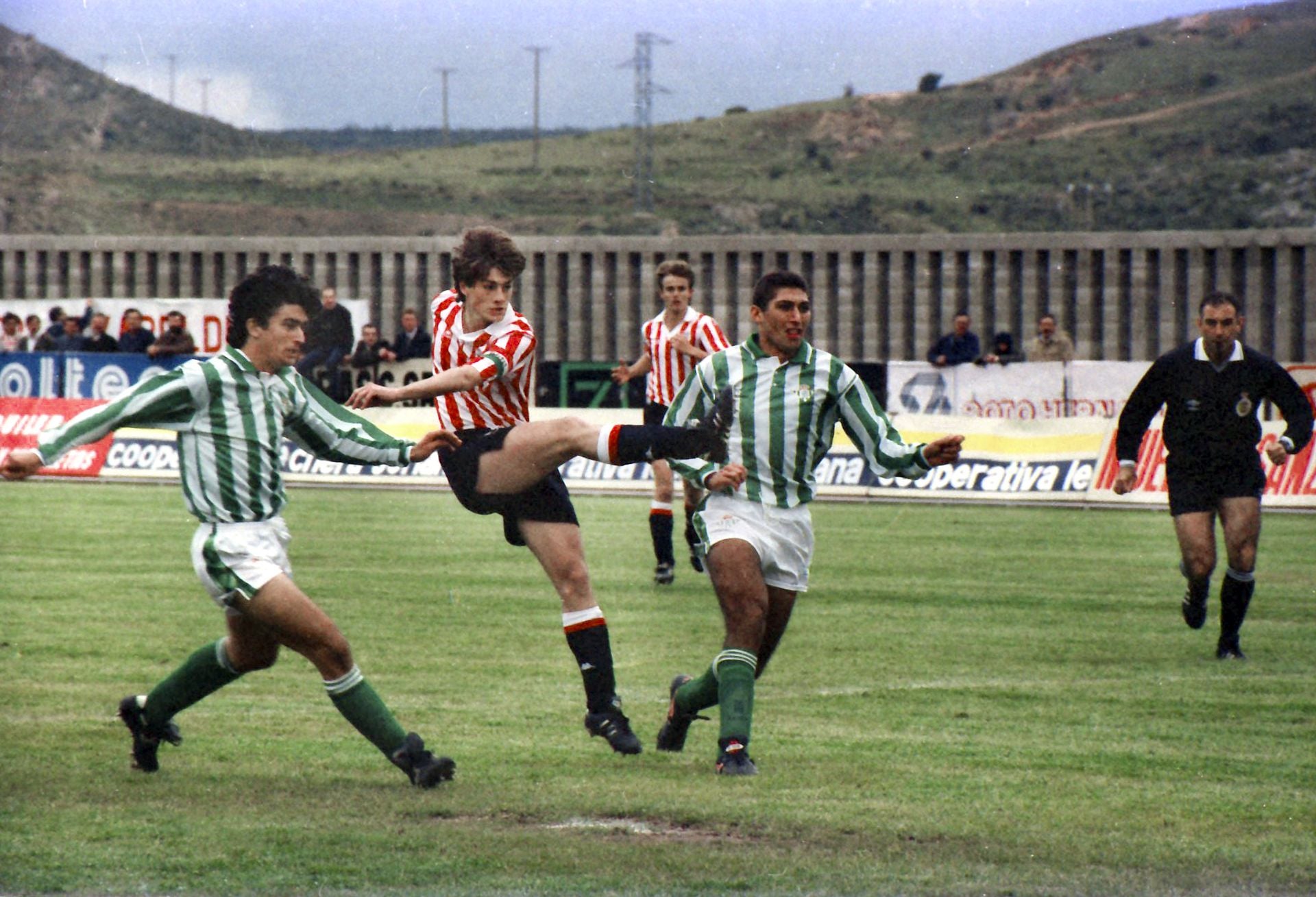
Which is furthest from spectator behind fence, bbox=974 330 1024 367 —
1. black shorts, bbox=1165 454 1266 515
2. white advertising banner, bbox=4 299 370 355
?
black shorts, bbox=1165 454 1266 515

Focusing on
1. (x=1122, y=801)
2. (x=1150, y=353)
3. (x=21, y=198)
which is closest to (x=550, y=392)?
(x=1150, y=353)

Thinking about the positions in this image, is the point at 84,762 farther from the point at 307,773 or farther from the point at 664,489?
the point at 664,489

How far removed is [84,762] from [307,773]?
0.92m

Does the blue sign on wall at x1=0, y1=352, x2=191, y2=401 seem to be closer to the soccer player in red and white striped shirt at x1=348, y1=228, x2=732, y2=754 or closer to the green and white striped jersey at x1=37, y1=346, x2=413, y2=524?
the soccer player in red and white striped shirt at x1=348, y1=228, x2=732, y2=754

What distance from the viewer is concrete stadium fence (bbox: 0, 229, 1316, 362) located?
3309cm

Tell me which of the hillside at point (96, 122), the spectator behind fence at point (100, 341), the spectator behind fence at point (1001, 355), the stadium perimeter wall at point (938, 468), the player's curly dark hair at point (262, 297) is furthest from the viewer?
the hillside at point (96, 122)

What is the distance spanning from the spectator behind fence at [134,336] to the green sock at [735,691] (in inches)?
831

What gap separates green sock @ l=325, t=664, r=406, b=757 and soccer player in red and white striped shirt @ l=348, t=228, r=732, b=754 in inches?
43.6

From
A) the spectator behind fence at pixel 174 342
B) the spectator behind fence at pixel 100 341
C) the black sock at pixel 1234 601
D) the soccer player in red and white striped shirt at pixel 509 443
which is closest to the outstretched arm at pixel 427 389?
the soccer player in red and white striped shirt at pixel 509 443

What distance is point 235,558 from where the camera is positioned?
6.59 meters

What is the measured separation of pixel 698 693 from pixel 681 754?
303 millimetres

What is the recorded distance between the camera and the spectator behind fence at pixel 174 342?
2630cm

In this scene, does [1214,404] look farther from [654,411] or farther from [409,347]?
[409,347]

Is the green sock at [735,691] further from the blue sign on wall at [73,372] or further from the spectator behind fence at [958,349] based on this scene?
the blue sign on wall at [73,372]
